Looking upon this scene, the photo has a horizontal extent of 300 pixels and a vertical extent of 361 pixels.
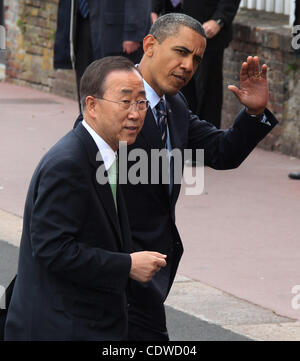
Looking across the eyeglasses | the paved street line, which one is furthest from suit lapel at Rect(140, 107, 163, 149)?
the paved street line

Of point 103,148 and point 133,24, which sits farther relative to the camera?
point 133,24

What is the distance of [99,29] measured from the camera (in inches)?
369

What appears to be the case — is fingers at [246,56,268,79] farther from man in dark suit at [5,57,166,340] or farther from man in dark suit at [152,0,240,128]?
man in dark suit at [152,0,240,128]

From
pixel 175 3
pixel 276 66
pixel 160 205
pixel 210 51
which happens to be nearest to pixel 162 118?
pixel 160 205

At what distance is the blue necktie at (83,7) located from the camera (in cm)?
945

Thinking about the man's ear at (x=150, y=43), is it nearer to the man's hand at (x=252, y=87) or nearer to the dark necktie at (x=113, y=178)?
the man's hand at (x=252, y=87)

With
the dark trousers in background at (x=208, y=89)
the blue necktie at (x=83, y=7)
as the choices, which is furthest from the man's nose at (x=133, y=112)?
the dark trousers in background at (x=208, y=89)

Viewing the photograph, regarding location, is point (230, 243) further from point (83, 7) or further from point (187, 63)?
point (187, 63)

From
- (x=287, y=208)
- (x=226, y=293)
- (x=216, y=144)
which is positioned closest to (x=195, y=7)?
(x=287, y=208)

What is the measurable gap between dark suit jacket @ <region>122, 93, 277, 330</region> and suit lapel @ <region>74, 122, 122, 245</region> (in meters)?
0.50

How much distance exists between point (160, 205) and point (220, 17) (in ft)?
19.3

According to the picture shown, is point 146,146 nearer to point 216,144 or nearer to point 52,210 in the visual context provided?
point 216,144

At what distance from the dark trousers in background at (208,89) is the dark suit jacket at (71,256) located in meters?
6.64
